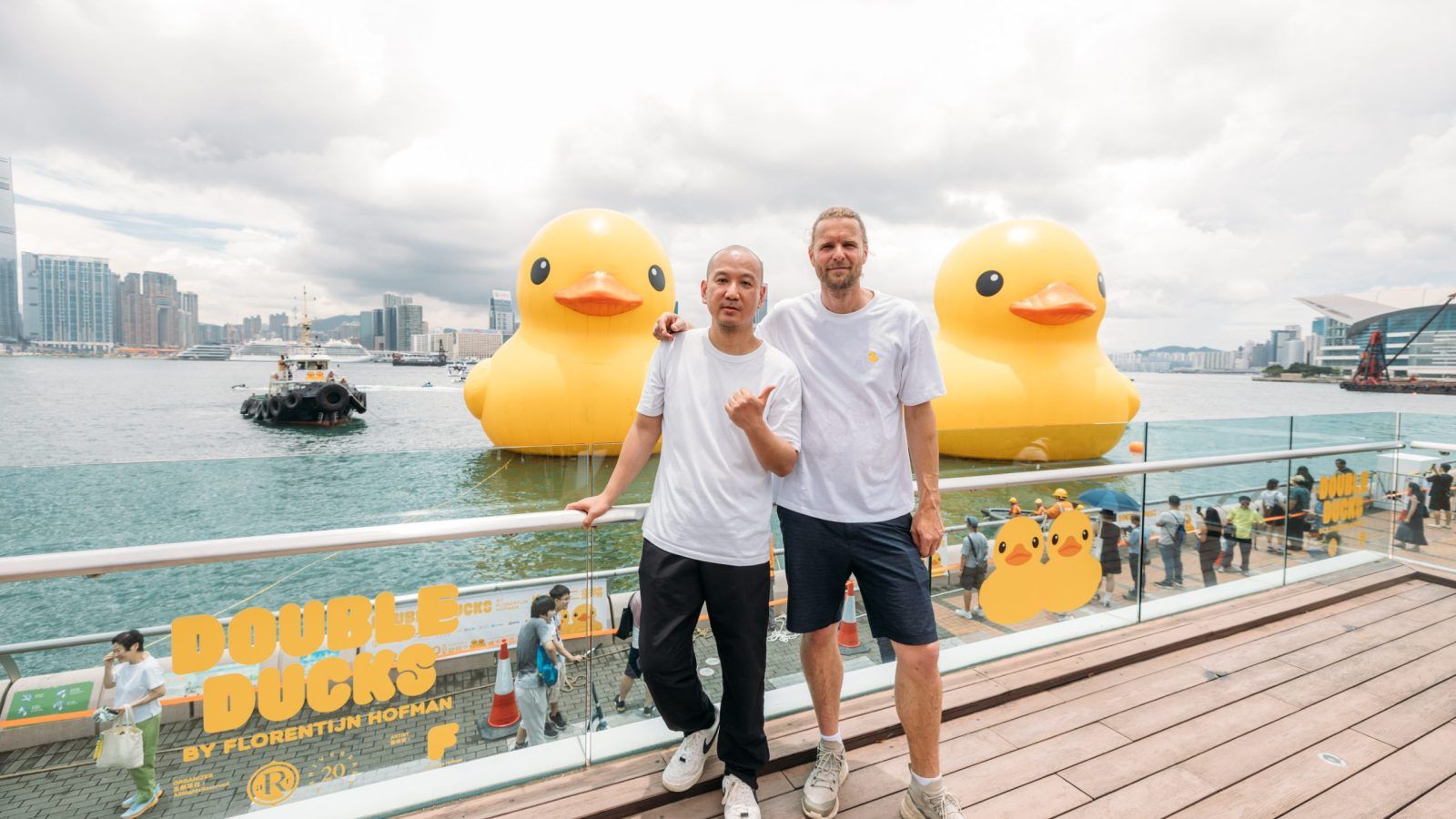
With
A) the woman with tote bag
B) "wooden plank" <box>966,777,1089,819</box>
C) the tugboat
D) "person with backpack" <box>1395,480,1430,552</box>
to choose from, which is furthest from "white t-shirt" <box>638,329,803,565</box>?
the tugboat

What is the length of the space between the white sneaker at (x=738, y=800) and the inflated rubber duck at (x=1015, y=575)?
1.31 meters

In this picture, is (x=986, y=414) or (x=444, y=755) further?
(x=986, y=414)

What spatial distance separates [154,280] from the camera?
5221 inches

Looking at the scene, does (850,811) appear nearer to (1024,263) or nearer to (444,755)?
(444,755)

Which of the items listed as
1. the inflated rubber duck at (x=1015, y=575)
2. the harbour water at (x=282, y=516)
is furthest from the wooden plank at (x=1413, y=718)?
the harbour water at (x=282, y=516)

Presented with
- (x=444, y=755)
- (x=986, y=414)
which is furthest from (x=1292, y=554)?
(x=986, y=414)

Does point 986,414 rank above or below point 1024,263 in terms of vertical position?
below

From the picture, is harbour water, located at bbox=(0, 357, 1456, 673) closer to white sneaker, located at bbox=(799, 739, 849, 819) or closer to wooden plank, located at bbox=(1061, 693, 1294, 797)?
white sneaker, located at bbox=(799, 739, 849, 819)

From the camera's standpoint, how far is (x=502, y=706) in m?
1.85

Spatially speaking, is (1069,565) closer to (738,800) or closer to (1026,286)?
(738,800)

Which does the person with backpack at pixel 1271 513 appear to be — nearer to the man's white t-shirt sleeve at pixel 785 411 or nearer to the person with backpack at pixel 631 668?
the man's white t-shirt sleeve at pixel 785 411

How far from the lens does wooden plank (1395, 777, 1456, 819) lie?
1.71 meters

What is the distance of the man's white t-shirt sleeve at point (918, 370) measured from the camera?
180cm

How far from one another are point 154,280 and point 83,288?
13732 mm
